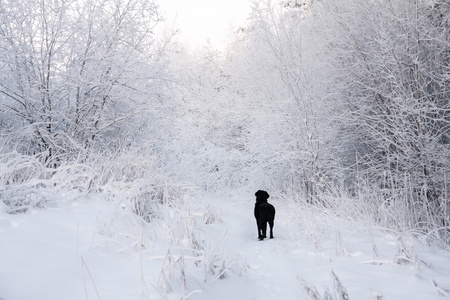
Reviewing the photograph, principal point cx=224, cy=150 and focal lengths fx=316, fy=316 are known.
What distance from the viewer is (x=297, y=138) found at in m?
7.17

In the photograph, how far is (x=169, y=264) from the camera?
5.89 ft

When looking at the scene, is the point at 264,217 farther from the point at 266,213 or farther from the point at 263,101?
the point at 263,101

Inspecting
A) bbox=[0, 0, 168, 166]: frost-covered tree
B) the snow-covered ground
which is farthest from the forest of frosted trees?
the snow-covered ground

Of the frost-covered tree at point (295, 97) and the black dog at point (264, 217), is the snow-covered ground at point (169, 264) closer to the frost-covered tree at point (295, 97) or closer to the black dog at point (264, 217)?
the black dog at point (264, 217)

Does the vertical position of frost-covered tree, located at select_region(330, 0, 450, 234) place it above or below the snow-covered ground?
above

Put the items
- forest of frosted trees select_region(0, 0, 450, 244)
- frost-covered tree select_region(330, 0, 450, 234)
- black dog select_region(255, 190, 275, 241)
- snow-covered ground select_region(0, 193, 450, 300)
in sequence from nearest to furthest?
snow-covered ground select_region(0, 193, 450, 300) < black dog select_region(255, 190, 275, 241) < forest of frosted trees select_region(0, 0, 450, 244) < frost-covered tree select_region(330, 0, 450, 234)

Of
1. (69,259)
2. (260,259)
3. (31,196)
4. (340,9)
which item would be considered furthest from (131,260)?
(340,9)

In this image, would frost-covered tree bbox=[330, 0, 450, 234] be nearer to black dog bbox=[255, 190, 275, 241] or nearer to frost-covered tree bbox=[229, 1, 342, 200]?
frost-covered tree bbox=[229, 1, 342, 200]

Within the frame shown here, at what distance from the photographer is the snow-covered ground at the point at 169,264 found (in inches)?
60.9

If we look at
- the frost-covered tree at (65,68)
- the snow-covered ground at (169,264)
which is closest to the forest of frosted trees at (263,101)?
the frost-covered tree at (65,68)

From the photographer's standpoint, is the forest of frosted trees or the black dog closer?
the black dog

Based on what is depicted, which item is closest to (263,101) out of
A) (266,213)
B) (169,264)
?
(266,213)

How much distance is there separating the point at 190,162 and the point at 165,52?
199 inches

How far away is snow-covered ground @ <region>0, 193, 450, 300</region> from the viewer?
1.55 meters
